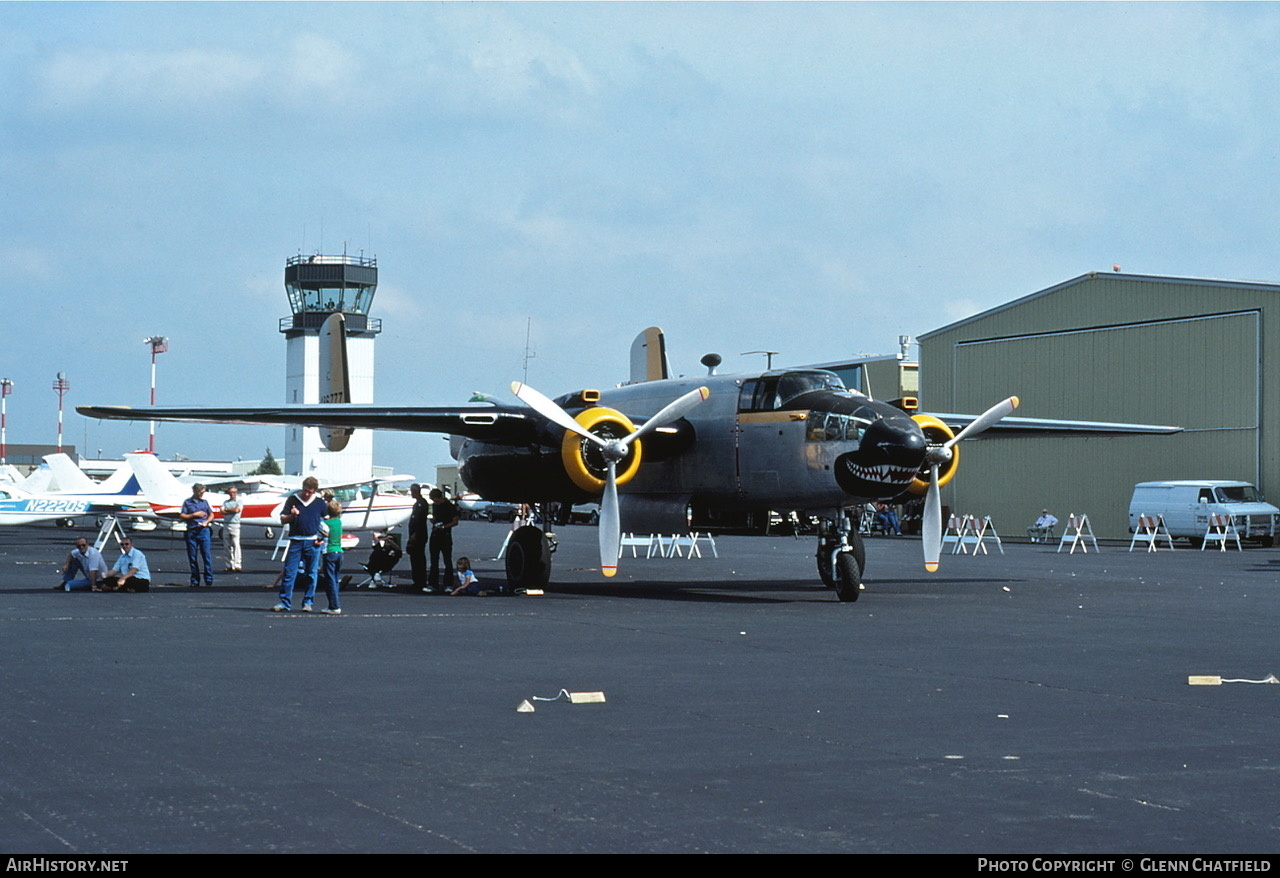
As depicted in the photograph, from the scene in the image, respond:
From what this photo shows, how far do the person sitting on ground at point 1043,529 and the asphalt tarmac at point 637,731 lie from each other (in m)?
30.8

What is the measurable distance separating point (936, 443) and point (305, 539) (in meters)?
11.1

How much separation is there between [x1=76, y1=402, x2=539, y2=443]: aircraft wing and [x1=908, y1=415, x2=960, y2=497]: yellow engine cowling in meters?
6.49

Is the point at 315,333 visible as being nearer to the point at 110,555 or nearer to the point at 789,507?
the point at 110,555

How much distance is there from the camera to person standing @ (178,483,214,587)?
2511cm

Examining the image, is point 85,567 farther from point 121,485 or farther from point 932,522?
point 121,485

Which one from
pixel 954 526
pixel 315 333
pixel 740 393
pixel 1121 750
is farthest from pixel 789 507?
pixel 315 333

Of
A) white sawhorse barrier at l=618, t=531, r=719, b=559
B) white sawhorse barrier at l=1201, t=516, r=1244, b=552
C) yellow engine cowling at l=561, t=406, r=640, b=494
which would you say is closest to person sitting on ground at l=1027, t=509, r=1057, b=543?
white sawhorse barrier at l=1201, t=516, r=1244, b=552

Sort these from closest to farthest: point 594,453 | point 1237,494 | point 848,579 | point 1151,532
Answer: point 848,579
point 594,453
point 1151,532
point 1237,494

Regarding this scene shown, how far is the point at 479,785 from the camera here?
25.4ft

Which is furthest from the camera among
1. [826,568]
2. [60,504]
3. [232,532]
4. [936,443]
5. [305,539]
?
[60,504]

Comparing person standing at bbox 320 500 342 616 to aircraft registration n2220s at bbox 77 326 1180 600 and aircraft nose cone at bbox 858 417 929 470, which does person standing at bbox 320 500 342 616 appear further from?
aircraft nose cone at bbox 858 417 929 470

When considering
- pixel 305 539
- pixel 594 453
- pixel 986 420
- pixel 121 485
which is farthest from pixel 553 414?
pixel 121 485

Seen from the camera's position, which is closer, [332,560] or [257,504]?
[332,560]

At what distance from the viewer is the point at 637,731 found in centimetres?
962
